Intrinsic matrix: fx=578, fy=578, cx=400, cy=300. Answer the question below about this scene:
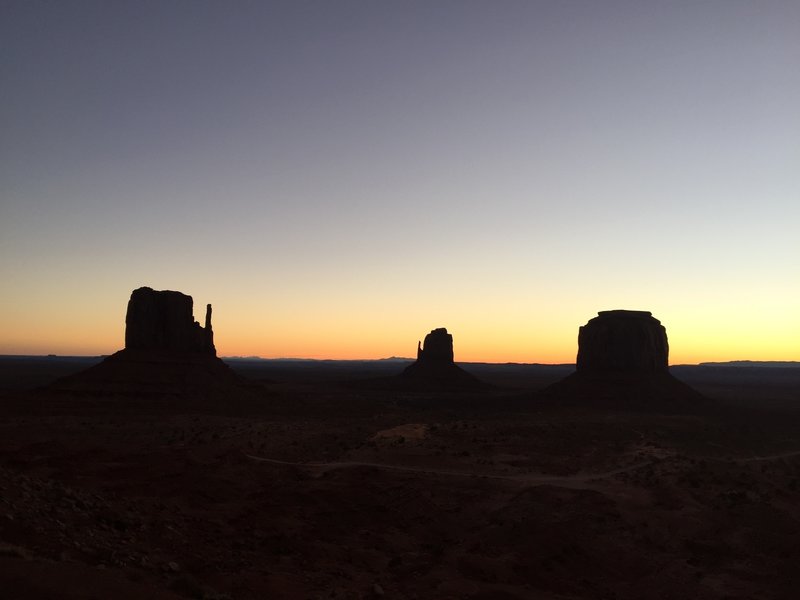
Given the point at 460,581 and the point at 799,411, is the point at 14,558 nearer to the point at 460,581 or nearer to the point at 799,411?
the point at 460,581

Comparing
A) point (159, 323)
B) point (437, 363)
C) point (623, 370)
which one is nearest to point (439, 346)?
point (437, 363)

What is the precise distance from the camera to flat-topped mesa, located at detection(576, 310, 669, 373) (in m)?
80.6

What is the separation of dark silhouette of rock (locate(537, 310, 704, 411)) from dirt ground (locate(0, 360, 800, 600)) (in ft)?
90.7

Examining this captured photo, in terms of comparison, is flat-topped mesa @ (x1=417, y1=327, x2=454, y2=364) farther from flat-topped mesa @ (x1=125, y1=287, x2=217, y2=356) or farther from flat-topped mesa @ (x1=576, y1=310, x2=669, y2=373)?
flat-topped mesa @ (x1=125, y1=287, x2=217, y2=356)

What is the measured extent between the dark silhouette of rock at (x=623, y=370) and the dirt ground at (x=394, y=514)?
27.6 meters

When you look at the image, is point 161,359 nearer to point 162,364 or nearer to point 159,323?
point 162,364

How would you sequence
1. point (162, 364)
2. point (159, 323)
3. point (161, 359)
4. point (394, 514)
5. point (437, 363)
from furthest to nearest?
1. point (437, 363)
2. point (159, 323)
3. point (161, 359)
4. point (162, 364)
5. point (394, 514)

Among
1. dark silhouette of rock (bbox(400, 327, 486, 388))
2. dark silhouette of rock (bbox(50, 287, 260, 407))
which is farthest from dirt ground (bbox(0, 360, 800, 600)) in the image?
dark silhouette of rock (bbox(400, 327, 486, 388))

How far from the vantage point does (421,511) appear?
25.3 m

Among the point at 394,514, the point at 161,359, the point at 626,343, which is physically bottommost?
the point at 394,514

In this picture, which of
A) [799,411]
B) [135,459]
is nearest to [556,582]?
[135,459]

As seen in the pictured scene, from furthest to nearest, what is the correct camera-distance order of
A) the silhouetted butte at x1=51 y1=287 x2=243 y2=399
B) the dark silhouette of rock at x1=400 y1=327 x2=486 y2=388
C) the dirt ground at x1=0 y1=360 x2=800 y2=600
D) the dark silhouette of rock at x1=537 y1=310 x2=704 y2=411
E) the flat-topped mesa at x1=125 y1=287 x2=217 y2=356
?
the dark silhouette of rock at x1=400 y1=327 x2=486 y2=388 < the flat-topped mesa at x1=125 y1=287 x2=217 y2=356 < the dark silhouette of rock at x1=537 y1=310 x2=704 y2=411 < the silhouetted butte at x1=51 y1=287 x2=243 y2=399 < the dirt ground at x1=0 y1=360 x2=800 y2=600

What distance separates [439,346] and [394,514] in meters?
104

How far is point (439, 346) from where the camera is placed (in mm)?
129000
